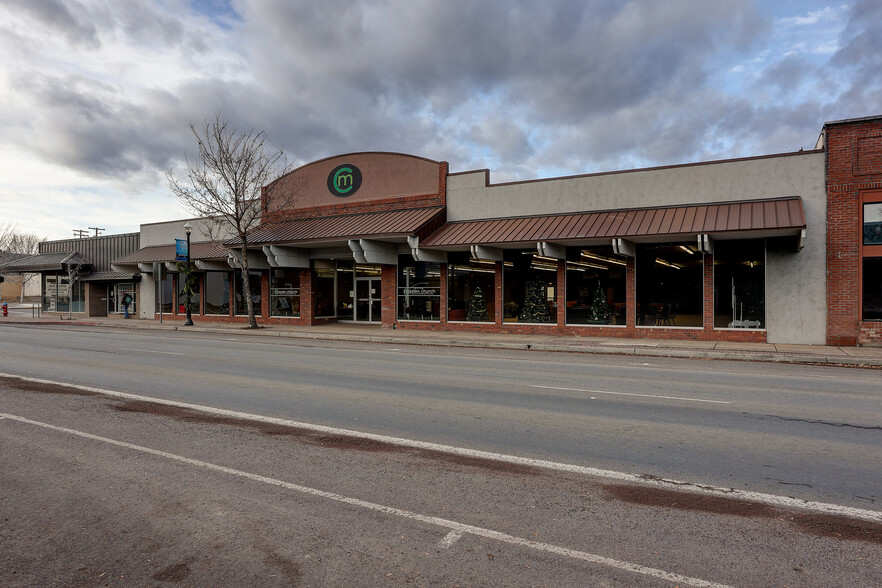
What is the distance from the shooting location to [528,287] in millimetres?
21359

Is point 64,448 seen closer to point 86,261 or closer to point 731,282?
point 731,282

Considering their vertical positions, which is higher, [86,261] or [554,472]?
[86,261]

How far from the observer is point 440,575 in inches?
136

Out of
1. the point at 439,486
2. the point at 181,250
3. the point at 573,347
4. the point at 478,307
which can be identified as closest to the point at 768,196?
the point at 573,347

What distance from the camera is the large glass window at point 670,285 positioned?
1834 centimetres

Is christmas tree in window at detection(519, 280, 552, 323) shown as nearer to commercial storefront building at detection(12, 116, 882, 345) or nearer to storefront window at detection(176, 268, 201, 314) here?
commercial storefront building at detection(12, 116, 882, 345)

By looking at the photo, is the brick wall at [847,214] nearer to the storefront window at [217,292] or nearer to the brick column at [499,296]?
the brick column at [499,296]

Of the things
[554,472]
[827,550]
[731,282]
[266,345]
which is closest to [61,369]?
[266,345]

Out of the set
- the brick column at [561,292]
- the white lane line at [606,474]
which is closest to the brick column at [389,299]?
the brick column at [561,292]

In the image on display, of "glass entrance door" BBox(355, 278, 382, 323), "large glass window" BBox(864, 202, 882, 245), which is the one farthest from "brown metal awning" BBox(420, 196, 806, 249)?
"glass entrance door" BBox(355, 278, 382, 323)

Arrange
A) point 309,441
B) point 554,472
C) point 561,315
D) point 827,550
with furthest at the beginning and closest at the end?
1. point 561,315
2. point 309,441
3. point 554,472
4. point 827,550

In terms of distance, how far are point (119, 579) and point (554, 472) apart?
3.63 meters

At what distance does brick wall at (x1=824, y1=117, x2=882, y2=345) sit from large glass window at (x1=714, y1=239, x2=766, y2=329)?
177cm

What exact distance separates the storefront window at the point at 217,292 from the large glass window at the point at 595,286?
1887cm
